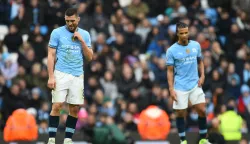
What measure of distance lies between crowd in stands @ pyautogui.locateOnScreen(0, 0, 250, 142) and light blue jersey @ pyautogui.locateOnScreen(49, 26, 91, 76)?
5.13 meters

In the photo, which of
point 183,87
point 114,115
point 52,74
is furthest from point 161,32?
point 52,74

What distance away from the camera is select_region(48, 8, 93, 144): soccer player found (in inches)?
653

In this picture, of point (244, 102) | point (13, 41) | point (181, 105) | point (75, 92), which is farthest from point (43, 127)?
point (75, 92)

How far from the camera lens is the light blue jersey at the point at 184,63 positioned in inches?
699

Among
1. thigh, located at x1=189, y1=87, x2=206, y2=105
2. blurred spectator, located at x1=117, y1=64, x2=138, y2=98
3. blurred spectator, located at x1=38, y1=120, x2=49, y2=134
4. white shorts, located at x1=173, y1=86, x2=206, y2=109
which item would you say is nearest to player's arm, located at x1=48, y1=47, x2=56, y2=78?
white shorts, located at x1=173, y1=86, x2=206, y2=109

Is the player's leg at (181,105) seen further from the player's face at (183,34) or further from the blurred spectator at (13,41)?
the blurred spectator at (13,41)

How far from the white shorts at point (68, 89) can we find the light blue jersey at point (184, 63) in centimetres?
201

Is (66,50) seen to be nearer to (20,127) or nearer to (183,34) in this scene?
(183,34)

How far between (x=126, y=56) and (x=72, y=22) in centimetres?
927

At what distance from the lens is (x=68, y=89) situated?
16781 mm

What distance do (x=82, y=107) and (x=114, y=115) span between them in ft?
2.77

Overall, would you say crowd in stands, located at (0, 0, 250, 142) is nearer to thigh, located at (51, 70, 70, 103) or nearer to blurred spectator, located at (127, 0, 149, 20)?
blurred spectator, located at (127, 0, 149, 20)

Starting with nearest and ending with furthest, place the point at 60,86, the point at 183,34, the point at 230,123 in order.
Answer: the point at 60,86
the point at 183,34
the point at 230,123

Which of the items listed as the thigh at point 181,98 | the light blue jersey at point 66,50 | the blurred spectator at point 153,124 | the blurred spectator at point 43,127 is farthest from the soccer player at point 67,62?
the blurred spectator at point 43,127
